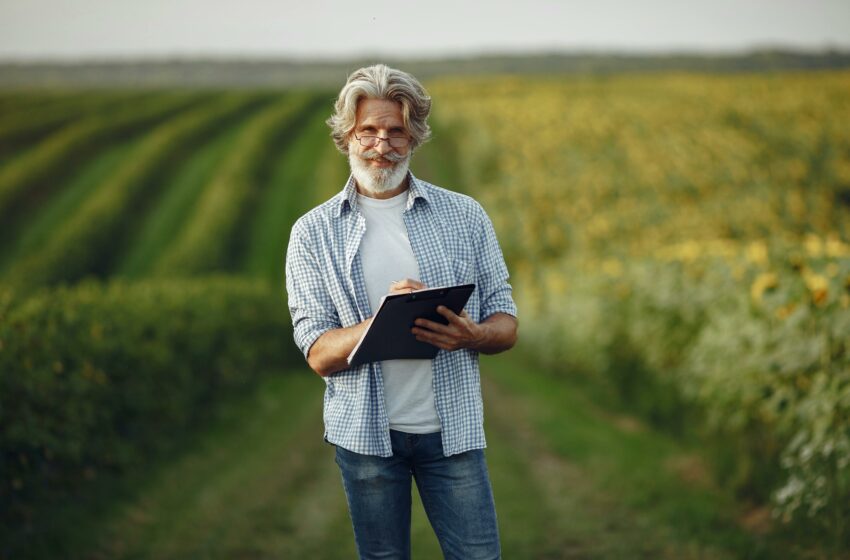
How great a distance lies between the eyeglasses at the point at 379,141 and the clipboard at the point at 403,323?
0.55m

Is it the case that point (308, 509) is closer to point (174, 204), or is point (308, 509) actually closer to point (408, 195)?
point (408, 195)

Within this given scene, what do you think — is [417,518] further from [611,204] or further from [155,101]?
[155,101]

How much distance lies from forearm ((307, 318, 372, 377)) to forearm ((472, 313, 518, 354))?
36 centimetres

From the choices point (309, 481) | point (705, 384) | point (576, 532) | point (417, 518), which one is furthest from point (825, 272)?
point (309, 481)

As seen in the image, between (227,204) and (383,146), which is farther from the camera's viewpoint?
(227,204)

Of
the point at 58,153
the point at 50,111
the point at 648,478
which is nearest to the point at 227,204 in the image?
the point at 58,153

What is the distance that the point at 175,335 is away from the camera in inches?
350

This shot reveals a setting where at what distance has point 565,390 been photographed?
12008mm

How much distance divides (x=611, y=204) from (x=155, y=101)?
3538 cm

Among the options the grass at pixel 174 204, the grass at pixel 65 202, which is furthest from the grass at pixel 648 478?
the grass at pixel 65 202

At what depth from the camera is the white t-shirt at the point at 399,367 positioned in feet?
8.51

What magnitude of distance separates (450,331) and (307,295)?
1.61 feet

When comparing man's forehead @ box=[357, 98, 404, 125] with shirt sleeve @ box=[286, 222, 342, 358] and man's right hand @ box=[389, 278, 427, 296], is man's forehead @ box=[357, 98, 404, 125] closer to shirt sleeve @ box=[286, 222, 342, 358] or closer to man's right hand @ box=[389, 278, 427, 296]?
shirt sleeve @ box=[286, 222, 342, 358]

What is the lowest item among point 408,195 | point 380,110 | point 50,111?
point 408,195
